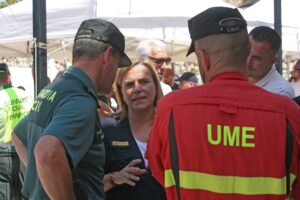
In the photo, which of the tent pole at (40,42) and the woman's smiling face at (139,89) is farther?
the tent pole at (40,42)

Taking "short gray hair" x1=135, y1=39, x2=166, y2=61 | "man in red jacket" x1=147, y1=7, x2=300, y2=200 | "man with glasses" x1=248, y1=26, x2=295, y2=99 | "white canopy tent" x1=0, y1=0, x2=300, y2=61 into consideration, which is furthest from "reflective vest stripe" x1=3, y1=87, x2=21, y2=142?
"man in red jacket" x1=147, y1=7, x2=300, y2=200

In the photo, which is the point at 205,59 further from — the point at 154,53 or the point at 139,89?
the point at 154,53

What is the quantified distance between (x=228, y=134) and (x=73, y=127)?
2.19 feet

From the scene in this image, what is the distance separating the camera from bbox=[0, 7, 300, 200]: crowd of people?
167 centimetres

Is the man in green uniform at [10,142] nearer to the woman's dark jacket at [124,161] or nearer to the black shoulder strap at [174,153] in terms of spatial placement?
the woman's dark jacket at [124,161]

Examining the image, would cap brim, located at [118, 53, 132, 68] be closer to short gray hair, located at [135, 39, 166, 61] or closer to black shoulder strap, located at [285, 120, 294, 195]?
black shoulder strap, located at [285, 120, 294, 195]

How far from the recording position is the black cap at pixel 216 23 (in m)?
1.74

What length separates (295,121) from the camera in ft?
5.55

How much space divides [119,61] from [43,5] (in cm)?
138

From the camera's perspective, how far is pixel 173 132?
1.73 meters

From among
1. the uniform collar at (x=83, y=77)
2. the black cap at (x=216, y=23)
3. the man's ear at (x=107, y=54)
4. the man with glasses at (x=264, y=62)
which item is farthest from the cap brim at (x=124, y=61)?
the man with glasses at (x=264, y=62)

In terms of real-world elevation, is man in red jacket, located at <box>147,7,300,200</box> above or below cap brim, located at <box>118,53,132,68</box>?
below

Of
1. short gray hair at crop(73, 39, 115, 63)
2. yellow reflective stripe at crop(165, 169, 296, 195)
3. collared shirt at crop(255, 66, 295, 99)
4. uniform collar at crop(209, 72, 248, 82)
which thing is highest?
short gray hair at crop(73, 39, 115, 63)

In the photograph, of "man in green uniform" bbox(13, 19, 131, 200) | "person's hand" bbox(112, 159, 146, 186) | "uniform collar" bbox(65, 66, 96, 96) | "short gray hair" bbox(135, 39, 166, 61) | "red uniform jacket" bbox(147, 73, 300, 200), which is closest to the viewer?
"red uniform jacket" bbox(147, 73, 300, 200)
